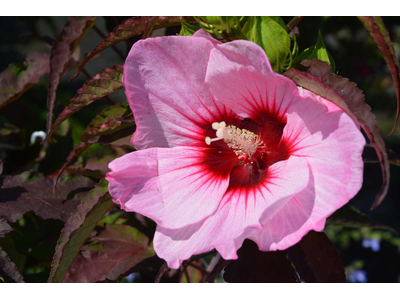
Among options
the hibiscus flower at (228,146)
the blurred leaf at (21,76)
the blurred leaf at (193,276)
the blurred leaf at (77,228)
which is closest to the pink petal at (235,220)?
the hibiscus flower at (228,146)

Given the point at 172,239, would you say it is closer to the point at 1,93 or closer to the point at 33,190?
the point at 33,190

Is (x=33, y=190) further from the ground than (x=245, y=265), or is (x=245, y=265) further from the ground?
(x=33, y=190)

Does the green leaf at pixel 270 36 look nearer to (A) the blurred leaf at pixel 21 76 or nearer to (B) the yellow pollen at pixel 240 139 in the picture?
(B) the yellow pollen at pixel 240 139

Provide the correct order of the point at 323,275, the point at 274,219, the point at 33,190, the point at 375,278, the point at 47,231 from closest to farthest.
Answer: the point at 274,219 → the point at 323,275 → the point at 33,190 → the point at 47,231 → the point at 375,278

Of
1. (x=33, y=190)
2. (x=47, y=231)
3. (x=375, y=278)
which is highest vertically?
(x=33, y=190)

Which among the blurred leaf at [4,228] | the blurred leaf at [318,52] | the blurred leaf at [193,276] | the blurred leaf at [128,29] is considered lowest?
the blurred leaf at [193,276]

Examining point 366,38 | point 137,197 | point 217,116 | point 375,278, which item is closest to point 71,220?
point 137,197
